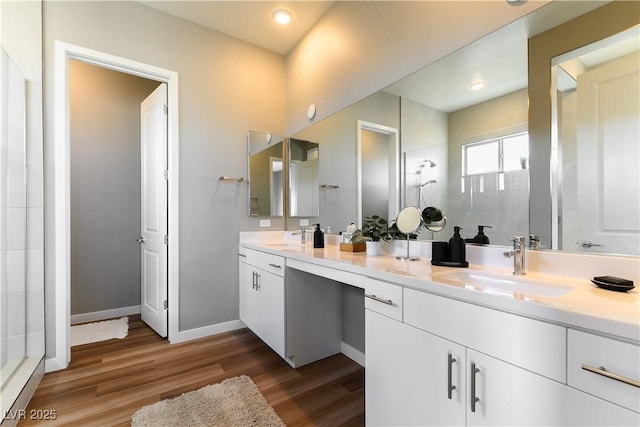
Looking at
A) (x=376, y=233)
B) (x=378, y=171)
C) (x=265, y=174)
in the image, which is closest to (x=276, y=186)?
(x=265, y=174)

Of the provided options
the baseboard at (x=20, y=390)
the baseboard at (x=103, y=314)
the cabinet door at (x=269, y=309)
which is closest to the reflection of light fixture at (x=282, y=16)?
the cabinet door at (x=269, y=309)

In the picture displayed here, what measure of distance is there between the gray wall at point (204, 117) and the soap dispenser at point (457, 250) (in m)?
1.97

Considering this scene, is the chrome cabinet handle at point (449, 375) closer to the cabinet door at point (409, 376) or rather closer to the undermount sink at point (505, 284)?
the cabinet door at point (409, 376)

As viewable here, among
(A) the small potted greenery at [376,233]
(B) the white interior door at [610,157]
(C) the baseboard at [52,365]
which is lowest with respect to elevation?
(C) the baseboard at [52,365]

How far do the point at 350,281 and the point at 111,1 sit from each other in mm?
2810

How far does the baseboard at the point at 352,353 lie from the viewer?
85.2 inches

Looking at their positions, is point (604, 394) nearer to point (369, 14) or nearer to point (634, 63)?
point (634, 63)

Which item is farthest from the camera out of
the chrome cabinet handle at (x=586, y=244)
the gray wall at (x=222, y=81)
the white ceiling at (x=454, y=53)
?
the gray wall at (x=222, y=81)

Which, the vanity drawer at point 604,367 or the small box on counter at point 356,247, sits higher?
the small box on counter at point 356,247

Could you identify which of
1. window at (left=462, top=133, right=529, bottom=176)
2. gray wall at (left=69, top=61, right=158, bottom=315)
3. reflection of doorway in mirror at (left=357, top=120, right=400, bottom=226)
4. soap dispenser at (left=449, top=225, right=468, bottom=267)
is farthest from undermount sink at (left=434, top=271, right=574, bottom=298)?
gray wall at (left=69, top=61, right=158, bottom=315)

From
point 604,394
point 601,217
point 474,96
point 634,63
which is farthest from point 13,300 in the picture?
point 634,63

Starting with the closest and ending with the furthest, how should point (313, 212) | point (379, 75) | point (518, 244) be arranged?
point (518, 244), point (379, 75), point (313, 212)

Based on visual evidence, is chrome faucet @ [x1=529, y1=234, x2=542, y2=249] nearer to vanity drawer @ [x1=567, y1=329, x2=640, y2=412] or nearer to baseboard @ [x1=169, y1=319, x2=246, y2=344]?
vanity drawer @ [x1=567, y1=329, x2=640, y2=412]

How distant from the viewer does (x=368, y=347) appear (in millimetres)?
1337
